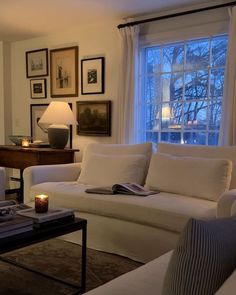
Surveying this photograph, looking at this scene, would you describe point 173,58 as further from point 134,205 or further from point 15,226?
point 15,226

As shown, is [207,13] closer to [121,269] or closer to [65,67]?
[65,67]

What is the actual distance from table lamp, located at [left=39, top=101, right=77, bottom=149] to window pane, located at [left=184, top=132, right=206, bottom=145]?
1.29 meters

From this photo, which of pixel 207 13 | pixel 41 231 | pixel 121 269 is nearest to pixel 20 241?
pixel 41 231

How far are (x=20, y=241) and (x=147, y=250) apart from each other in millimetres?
1091

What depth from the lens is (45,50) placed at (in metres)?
4.66

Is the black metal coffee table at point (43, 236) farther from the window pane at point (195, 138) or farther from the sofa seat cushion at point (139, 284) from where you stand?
the window pane at point (195, 138)

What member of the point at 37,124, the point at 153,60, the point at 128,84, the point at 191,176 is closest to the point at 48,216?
the point at 191,176

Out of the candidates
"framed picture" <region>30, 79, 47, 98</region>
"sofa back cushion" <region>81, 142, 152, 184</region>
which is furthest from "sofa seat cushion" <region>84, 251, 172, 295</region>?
"framed picture" <region>30, 79, 47, 98</region>

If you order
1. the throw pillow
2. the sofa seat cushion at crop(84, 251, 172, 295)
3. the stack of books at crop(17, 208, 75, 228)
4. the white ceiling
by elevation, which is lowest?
the sofa seat cushion at crop(84, 251, 172, 295)

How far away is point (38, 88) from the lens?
4.80m

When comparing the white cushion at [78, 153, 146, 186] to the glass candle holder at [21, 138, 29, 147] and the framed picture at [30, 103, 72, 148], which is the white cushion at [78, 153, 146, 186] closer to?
the glass candle holder at [21, 138, 29, 147]

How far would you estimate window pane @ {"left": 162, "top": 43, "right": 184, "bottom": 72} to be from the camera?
3.67m

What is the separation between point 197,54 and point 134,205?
74.1 inches

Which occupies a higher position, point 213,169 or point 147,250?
point 213,169
